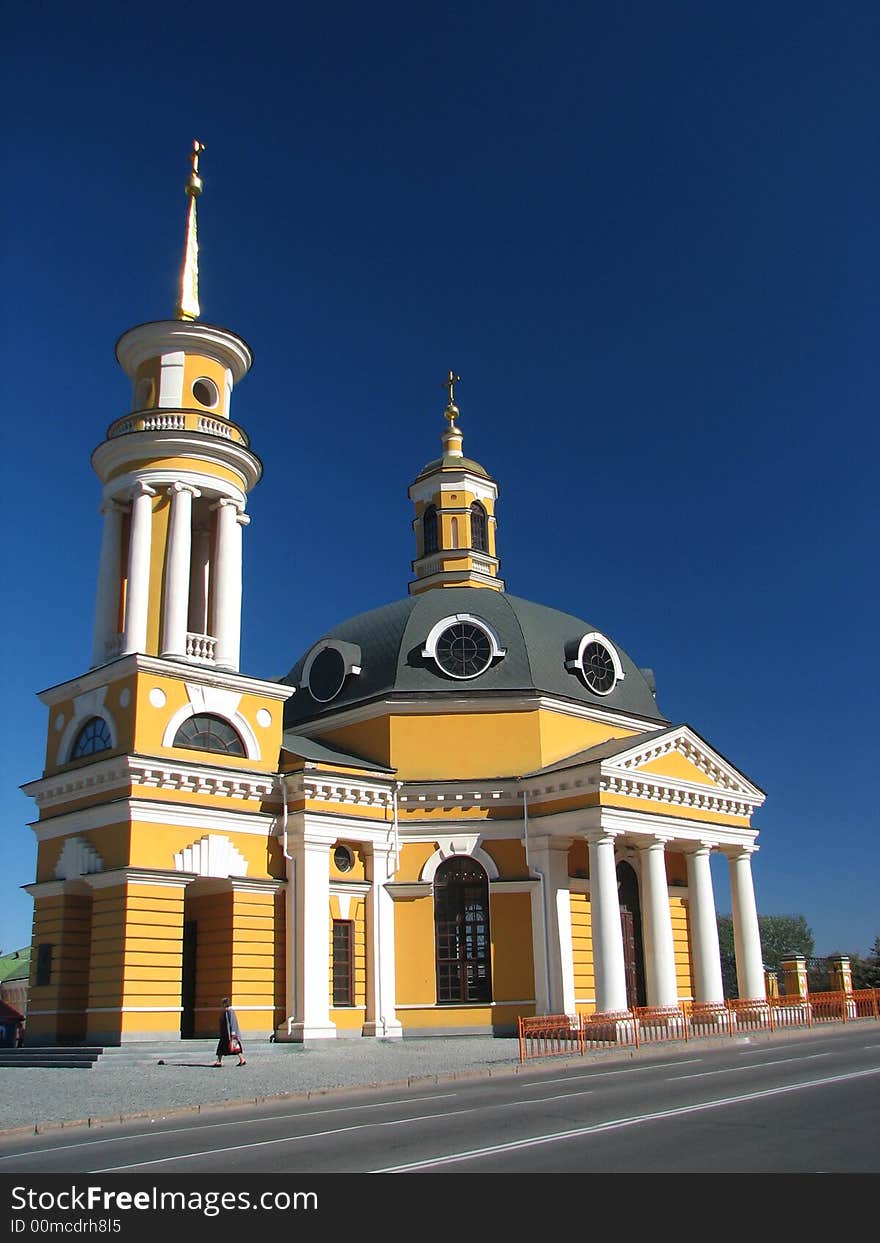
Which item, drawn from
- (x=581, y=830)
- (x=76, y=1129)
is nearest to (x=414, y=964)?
(x=581, y=830)

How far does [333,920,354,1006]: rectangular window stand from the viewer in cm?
2541

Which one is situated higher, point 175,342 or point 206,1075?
point 175,342

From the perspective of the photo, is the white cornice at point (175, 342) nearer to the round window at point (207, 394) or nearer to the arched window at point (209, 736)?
the round window at point (207, 394)

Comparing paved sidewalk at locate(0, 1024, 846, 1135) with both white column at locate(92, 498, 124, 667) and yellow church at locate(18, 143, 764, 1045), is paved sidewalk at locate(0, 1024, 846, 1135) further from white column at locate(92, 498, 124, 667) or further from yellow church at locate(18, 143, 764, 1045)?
white column at locate(92, 498, 124, 667)

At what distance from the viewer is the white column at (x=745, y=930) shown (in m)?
29.7

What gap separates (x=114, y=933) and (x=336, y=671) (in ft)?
35.8

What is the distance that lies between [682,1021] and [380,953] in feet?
22.7

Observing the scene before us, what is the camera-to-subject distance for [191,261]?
1119 inches

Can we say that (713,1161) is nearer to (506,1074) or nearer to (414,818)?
(506,1074)

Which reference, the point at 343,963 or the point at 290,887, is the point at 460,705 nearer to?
the point at 290,887

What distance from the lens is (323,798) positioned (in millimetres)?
25328

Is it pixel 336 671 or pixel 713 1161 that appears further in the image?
pixel 336 671

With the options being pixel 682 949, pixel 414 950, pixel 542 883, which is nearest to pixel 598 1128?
pixel 542 883

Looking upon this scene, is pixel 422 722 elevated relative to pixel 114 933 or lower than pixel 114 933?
elevated
